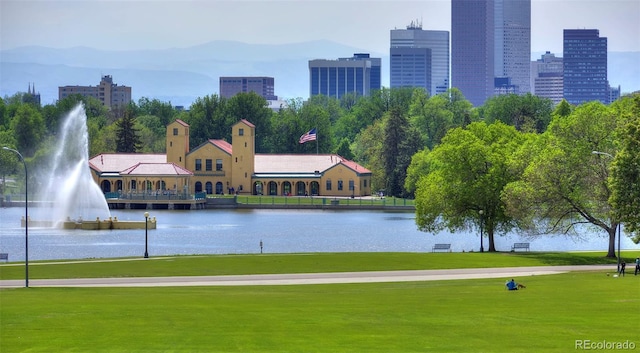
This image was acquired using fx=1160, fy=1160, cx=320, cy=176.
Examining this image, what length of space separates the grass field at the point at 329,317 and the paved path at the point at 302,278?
2.73m

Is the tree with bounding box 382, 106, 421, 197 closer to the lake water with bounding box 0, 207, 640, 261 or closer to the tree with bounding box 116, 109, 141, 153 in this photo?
the lake water with bounding box 0, 207, 640, 261

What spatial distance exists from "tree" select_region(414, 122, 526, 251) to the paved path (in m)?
16.4

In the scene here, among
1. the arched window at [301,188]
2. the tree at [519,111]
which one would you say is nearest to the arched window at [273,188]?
the arched window at [301,188]

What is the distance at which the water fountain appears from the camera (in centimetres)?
10700

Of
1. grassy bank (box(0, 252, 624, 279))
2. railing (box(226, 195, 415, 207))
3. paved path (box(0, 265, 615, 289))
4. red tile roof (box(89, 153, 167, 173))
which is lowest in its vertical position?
paved path (box(0, 265, 615, 289))

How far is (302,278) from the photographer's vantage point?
176 ft

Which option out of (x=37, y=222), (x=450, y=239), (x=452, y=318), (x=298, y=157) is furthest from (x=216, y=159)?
(x=452, y=318)

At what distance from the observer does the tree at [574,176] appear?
6606cm

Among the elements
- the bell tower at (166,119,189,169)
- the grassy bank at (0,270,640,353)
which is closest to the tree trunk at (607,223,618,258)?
the grassy bank at (0,270,640,353)

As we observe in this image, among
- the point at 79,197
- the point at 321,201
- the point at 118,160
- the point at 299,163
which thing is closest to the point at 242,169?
the point at 299,163

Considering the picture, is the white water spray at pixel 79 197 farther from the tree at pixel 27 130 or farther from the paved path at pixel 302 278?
the paved path at pixel 302 278

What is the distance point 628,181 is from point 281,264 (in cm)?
1826

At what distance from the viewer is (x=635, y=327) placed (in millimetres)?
31953

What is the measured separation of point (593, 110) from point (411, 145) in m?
96.2
